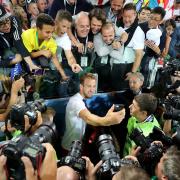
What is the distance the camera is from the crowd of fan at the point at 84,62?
3345mm

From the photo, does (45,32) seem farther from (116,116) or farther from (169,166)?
(169,166)

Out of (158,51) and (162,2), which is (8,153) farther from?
(162,2)

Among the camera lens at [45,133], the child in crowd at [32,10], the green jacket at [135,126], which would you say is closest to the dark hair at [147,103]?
the green jacket at [135,126]

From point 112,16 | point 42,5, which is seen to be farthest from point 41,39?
point 112,16

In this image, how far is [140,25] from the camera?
4.79 metres

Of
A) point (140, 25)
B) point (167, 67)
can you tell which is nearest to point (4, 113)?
point (167, 67)

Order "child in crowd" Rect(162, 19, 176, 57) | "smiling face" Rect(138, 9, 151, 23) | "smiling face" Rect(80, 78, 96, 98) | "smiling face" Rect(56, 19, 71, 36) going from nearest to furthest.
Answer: "smiling face" Rect(80, 78, 96, 98) < "smiling face" Rect(56, 19, 71, 36) < "smiling face" Rect(138, 9, 151, 23) < "child in crowd" Rect(162, 19, 176, 57)

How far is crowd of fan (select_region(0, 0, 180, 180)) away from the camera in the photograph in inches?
132

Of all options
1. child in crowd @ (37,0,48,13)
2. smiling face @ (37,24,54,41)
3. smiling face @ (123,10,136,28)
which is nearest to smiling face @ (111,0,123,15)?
smiling face @ (123,10,136,28)

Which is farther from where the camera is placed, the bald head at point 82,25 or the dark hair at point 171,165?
the bald head at point 82,25

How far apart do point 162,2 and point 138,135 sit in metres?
4.37

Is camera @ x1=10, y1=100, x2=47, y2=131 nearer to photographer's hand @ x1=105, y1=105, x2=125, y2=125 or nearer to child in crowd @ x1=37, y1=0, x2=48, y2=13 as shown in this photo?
photographer's hand @ x1=105, y1=105, x2=125, y2=125

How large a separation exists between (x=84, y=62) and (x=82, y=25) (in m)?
0.46

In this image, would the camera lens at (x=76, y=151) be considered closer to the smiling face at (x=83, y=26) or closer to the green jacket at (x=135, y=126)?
the green jacket at (x=135, y=126)
